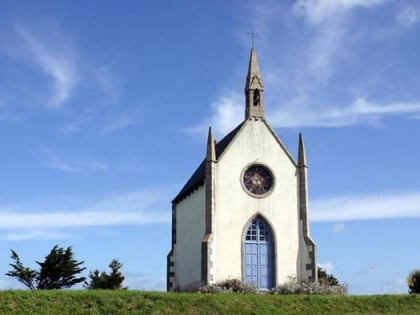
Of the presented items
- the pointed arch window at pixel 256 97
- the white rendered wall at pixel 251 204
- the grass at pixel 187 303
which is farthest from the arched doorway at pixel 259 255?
the grass at pixel 187 303

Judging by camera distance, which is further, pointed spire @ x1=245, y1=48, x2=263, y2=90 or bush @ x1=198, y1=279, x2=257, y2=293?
pointed spire @ x1=245, y1=48, x2=263, y2=90

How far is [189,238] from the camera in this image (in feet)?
139

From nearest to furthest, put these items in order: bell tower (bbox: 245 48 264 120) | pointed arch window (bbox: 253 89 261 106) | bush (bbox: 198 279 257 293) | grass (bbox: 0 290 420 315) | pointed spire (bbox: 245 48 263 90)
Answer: grass (bbox: 0 290 420 315) → bush (bbox: 198 279 257 293) → bell tower (bbox: 245 48 264 120) → pointed arch window (bbox: 253 89 261 106) → pointed spire (bbox: 245 48 263 90)

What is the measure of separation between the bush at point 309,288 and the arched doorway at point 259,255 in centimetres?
126

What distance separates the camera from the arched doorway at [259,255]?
126ft

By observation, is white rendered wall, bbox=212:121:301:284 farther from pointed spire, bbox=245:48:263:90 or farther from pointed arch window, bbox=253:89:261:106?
pointed spire, bbox=245:48:263:90

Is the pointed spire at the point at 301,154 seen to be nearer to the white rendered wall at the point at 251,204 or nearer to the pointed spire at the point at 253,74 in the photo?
the white rendered wall at the point at 251,204

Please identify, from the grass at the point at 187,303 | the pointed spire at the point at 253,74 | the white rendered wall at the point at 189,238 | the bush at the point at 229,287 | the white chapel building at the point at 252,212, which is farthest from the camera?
the pointed spire at the point at 253,74

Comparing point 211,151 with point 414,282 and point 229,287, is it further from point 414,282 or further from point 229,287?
point 414,282

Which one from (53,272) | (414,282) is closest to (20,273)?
(53,272)

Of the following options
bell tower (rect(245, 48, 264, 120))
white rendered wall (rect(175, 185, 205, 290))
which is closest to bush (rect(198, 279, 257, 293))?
white rendered wall (rect(175, 185, 205, 290))

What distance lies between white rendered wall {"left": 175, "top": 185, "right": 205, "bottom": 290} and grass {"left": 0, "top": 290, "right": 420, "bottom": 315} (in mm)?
8931

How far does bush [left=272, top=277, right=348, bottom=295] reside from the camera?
118ft

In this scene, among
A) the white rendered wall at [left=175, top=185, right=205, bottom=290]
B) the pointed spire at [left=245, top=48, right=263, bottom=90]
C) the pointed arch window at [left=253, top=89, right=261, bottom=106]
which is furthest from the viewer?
the pointed spire at [left=245, top=48, right=263, bottom=90]
